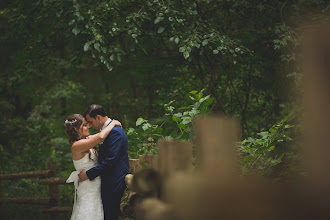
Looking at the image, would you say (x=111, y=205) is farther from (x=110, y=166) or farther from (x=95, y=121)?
(x=95, y=121)

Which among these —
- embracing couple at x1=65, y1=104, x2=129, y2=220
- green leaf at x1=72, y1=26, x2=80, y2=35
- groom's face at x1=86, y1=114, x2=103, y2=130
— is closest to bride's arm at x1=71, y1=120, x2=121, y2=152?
embracing couple at x1=65, y1=104, x2=129, y2=220

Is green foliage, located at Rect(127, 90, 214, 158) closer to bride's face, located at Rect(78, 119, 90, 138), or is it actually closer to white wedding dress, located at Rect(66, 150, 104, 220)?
bride's face, located at Rect(78, 119, 90, 138)

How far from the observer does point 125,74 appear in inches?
487

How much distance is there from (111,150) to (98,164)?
23cm

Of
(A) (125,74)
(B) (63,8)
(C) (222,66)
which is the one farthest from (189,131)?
(A) (125,74)

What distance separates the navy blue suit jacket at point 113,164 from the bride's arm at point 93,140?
54 mm

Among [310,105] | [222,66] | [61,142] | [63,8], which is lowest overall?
[61,142]

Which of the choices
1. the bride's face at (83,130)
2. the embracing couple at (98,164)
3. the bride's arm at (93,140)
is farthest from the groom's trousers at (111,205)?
the bride's face at (83,130)

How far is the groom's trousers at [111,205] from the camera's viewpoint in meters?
4.79

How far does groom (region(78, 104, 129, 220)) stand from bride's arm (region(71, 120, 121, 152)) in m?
0.06

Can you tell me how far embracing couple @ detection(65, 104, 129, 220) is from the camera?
4.67m

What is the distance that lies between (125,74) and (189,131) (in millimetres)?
7620

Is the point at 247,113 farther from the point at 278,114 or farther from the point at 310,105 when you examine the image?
the point at 310,105

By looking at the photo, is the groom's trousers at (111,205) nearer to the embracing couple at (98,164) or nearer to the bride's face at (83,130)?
the embracing couple at (98,164)
